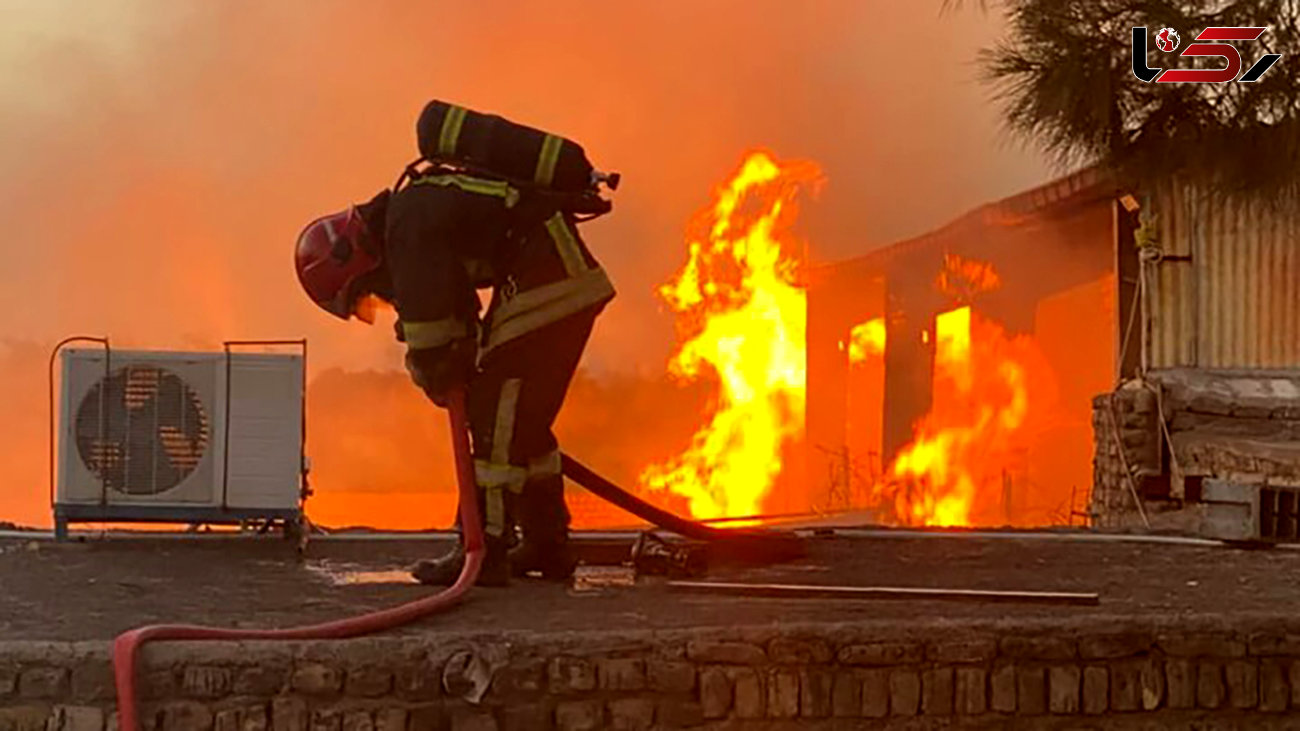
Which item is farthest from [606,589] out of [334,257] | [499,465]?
[334,257]

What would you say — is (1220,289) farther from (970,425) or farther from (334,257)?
(334,257)

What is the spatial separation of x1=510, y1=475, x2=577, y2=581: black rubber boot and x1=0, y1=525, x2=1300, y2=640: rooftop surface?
0.13 m

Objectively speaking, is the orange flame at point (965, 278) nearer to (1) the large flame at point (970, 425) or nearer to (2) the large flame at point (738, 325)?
(1) the large flame at point (970, 425)

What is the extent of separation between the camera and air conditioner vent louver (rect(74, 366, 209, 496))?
21.1 feet

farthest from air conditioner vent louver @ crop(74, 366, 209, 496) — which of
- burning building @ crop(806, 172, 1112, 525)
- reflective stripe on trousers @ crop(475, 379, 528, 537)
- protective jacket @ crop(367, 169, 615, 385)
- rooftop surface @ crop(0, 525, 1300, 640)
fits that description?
burning building @ crop(806, 172, 1112, 525)

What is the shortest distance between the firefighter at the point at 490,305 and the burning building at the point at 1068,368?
12.8 feet

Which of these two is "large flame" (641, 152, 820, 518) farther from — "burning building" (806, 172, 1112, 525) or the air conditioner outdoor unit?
the air conditioner outdoor unit

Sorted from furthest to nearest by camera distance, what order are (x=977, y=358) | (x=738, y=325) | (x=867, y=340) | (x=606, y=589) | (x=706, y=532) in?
(x=867, y=340) → (x=738, y=325) → (x=977, y=358) → (x=706, y=532) → (x=606, y=589)

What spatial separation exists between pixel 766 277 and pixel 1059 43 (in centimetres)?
760

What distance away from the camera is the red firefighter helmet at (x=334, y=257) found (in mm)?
A: 5160

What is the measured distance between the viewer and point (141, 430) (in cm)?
649

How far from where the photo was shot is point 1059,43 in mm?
8531

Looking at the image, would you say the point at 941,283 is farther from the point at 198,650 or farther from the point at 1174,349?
the point at 198,650

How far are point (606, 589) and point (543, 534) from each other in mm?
433
